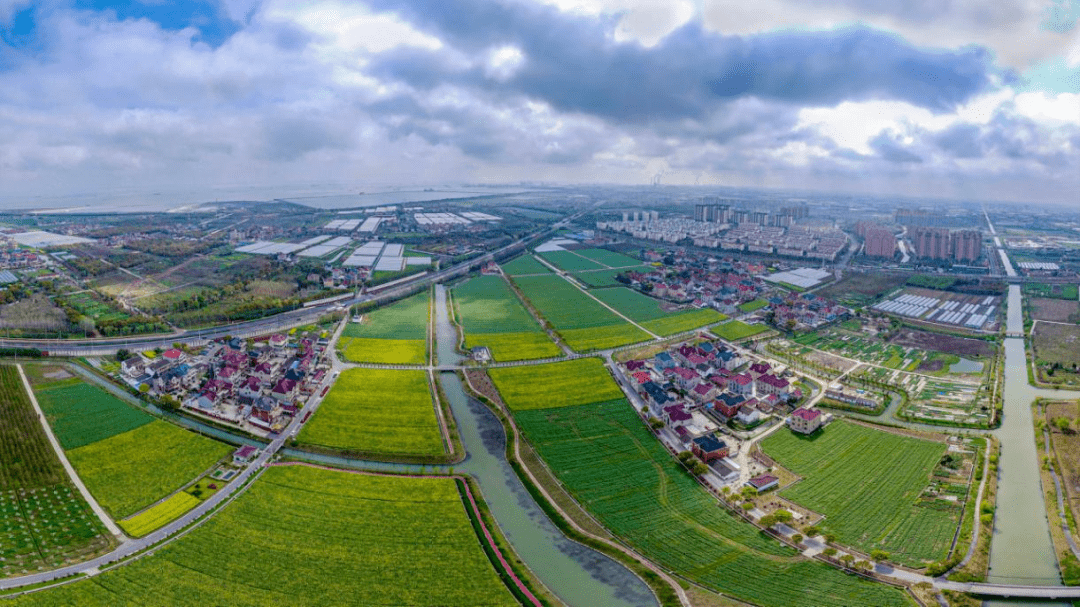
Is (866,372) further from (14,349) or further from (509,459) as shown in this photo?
(14,349)

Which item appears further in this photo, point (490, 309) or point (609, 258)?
point (609, 258)

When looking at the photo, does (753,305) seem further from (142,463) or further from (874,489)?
(142,463)

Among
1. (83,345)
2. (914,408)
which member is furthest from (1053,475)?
(83,345)

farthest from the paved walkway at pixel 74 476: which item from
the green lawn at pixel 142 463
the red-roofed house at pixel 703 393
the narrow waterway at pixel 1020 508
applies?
the narrow waterway at pixel 1020 508

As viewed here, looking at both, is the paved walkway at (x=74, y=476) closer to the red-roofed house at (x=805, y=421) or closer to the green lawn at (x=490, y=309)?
the green lawn at (x=490, y=309)

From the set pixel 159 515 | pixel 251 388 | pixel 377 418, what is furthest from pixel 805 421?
pixel 251 388

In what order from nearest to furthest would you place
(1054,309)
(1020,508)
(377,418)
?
(1020,508)
(377,418)
(1054,309)
